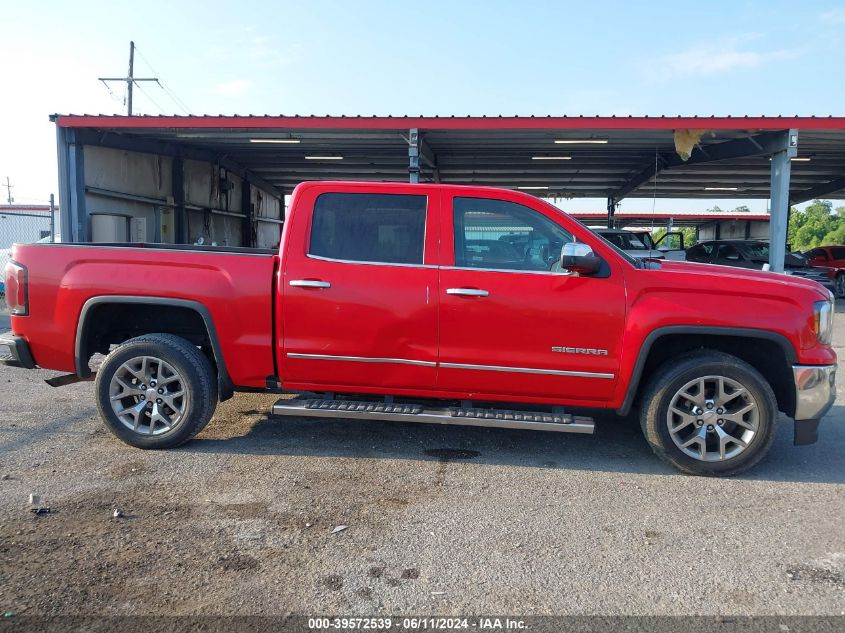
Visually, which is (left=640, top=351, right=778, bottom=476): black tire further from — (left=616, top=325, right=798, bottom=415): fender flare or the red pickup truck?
(left=616, top=325, right=798, bottom=415): fender flare

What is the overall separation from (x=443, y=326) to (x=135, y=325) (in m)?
2.58

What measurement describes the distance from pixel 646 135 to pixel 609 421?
33.7 ft

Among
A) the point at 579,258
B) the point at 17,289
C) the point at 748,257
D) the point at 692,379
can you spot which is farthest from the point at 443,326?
the point at 748,257

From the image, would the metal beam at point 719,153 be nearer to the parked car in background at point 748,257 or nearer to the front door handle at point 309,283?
the parked car in background at point 748,257

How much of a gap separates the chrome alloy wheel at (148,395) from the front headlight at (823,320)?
14.8 feet

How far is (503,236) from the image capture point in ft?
14.6

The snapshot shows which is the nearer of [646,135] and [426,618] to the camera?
[426,618]

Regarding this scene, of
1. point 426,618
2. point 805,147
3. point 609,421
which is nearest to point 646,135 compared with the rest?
point 805,147

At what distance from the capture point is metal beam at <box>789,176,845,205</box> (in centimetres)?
2262

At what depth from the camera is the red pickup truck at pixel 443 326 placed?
423cm

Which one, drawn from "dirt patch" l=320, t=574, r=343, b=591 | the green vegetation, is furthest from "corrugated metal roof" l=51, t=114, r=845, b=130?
the green vegetation

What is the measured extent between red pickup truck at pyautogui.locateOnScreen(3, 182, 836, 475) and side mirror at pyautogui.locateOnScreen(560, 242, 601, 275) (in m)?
0.01

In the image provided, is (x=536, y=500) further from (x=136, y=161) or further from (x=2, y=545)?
(x=136, y=161)

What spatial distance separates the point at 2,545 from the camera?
3.21 meters
